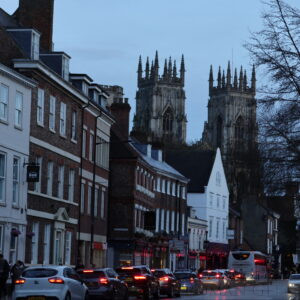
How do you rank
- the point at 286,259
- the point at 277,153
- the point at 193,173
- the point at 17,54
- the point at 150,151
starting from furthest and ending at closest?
the point at 286,259
the point at 193,173
the point at 150,151
the point at 17,54
the point at 277,153

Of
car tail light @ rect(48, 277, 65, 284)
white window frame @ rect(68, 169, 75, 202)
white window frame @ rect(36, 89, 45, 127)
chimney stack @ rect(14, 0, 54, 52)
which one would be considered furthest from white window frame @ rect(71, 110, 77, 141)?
car tail light @ rect(48, 277, 65, 284)

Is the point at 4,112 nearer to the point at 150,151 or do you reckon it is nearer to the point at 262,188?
the point at 262,188

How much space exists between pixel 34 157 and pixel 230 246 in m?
68.0

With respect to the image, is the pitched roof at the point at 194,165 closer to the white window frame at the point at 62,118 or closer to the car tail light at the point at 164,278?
the white window frame at the point at 62,118

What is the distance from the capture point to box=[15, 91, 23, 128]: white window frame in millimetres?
46000

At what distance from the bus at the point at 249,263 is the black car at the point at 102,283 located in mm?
56507

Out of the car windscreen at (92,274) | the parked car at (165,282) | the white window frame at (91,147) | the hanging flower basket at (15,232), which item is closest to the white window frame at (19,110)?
the hanging flower basket at (15,232)

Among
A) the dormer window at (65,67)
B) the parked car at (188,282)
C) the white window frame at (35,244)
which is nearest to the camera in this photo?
the white window frame at (35,244)

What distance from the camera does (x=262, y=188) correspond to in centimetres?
3625

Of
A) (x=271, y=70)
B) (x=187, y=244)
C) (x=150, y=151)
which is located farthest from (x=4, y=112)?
(x=187, y=244)

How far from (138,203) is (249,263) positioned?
25.9 m

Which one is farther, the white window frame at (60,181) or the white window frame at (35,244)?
the white window frame at (60,181)

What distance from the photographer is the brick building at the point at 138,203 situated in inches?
2825

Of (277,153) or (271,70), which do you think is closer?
(271,70)
